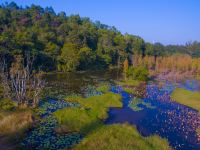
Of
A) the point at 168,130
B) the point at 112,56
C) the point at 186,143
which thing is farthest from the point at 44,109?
the point at 112,56

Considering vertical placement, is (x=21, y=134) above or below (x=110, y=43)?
below

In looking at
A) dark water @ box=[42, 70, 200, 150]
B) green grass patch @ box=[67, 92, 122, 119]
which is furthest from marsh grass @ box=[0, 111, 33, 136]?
dark water @ box=[42, 70, 200, 150]

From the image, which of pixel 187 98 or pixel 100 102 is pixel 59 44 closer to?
pixel 187 98

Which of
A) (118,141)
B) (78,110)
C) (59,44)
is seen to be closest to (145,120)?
(78,110)

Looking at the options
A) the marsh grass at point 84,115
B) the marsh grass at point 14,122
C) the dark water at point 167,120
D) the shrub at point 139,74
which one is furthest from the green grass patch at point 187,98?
the marsh grass at point 14,122

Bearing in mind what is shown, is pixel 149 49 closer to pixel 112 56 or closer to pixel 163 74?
pixel 112 56
